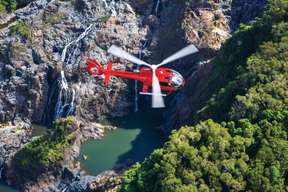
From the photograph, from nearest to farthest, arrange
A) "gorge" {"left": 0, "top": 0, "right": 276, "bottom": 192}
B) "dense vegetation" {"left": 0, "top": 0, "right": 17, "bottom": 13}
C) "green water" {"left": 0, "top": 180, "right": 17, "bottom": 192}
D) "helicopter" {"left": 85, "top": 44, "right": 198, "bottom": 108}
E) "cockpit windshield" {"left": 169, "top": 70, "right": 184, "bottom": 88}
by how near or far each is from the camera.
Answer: "helicopter" {"left": 85, "top": 44, "right": 198, "bottom": 108}, "cockpit windshield" {"left": 169, "top": 70, "right": 184, "bottom": 88}, "green water" {"left": 0, "top": 180, "right": 17, "bottom": 192}, "gorge" {"left": 0, "top": 0, "right": 276, "bottom": 192}, "dense vegetation" {"left": 0, "top": 0, "right": 17, "bottom": 13}

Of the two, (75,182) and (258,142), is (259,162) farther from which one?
(75,182)

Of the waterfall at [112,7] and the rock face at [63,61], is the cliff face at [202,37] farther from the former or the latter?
the waterfall at [112,7]

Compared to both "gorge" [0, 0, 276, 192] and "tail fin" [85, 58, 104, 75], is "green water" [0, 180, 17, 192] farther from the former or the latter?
"tail fin" [85, 58, 104, 75]

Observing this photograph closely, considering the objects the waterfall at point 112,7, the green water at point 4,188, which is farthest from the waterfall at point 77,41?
the green water at point 4,188

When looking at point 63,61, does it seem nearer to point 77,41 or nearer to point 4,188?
Answer: point 77,41

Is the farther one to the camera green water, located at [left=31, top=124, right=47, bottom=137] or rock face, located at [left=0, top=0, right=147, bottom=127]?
rock face, located at [left=0, top=0, right=147, bottom=127]

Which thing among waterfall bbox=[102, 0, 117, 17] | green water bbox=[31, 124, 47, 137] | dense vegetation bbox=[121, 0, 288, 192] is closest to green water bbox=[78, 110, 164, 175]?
green water bbox=[31, 124, 47, 137]

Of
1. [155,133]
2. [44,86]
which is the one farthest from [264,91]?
[44,86]

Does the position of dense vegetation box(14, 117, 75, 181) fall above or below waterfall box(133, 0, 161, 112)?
below
